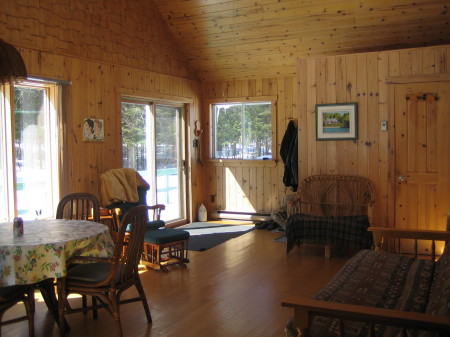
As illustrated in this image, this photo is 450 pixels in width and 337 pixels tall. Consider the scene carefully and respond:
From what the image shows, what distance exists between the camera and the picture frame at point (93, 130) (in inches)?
221

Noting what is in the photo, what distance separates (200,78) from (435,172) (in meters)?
4.13

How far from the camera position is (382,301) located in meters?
2.69

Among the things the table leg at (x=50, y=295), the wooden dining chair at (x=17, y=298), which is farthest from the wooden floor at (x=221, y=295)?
the wooden dining chair at (x=17, y=298)

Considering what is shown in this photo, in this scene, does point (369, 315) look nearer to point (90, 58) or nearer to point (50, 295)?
point (50, 295)

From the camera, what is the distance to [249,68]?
7.54 meters

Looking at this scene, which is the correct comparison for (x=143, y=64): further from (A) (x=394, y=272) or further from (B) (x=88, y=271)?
(A) (x=394, y=272)

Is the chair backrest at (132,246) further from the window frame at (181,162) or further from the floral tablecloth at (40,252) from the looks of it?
the window frame at (181,162)

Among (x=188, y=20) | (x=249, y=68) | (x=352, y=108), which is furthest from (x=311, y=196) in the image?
(x=188, y=20)

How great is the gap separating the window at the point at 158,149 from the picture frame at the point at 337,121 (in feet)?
8.10

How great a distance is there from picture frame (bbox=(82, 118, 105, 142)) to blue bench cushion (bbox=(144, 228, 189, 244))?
4.45 ft

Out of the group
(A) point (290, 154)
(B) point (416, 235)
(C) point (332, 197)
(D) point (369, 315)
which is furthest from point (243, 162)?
(D) point (369, 315)

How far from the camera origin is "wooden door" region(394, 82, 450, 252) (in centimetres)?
535

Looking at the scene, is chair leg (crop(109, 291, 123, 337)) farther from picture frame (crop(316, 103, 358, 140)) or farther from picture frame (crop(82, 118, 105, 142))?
picture frame (crop(316, 103, 358, 140))

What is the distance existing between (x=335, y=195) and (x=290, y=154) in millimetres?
1265
